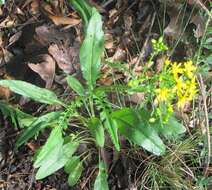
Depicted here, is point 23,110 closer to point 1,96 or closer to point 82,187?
point 1,96

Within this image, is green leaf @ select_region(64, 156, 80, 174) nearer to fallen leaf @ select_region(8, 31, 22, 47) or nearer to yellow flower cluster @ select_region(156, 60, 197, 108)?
yellow flower cluster @ select_region(156, 60, 197, 108)

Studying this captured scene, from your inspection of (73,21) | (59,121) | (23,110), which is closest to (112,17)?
(73,21)

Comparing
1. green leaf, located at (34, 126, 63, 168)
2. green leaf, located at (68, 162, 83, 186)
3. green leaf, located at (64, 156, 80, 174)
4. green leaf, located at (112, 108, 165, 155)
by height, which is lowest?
green leaf, located at (68, 162, 83, 186)

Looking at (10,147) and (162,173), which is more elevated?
(10,147)

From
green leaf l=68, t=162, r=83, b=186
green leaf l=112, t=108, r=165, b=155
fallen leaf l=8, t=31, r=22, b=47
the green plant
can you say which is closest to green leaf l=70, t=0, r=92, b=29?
the green plant

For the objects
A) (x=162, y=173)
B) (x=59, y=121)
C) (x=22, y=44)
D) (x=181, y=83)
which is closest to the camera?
(x=181, y=83)

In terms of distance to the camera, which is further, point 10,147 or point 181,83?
point 10,147

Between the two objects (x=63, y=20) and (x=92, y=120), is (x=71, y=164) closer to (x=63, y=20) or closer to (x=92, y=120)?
(x=92, y=120)
